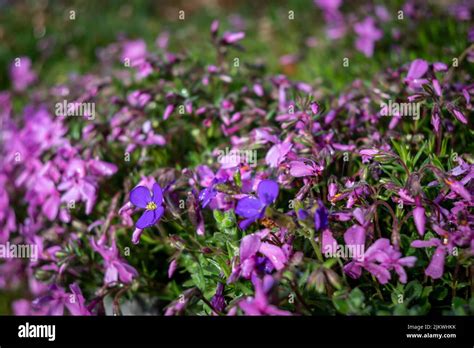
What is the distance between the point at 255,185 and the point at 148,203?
1.20 feet

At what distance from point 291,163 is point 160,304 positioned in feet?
2.79

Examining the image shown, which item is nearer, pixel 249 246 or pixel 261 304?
pixel 261 304

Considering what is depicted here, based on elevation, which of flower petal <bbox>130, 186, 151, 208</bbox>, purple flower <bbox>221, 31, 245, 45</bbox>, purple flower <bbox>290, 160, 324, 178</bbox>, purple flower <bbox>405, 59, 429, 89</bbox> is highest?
purple flower <bbox>221, 31, 245, 45</bbox>

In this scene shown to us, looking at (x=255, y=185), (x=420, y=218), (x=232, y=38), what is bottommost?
(x=420, y=218)

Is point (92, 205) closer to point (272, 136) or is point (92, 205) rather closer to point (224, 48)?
point (272, 136)

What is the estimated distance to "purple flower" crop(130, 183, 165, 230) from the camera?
5.13 feet

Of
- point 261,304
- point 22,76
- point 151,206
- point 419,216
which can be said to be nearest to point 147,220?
point 151,206

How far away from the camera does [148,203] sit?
1.66 m

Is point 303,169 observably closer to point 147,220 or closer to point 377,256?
point 377,256

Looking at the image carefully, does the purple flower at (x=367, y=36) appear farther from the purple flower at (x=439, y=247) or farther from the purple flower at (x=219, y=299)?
the purple flower at (x=219, y=299)

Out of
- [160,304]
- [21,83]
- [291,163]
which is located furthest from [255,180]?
[21,83]

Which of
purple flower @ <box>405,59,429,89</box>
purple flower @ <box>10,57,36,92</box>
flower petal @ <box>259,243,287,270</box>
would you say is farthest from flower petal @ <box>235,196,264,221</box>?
purple flower @ <box>10,57,36,92</box>

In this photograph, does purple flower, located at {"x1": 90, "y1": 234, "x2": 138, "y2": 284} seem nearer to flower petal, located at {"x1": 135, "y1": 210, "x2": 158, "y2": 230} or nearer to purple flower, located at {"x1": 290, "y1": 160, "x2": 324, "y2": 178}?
flower petal, located at {"x1": 135, "y1": 210, "x2": 158, "y2": 230}

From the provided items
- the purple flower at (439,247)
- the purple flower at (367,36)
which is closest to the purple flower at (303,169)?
the purple flower at (439,247)
